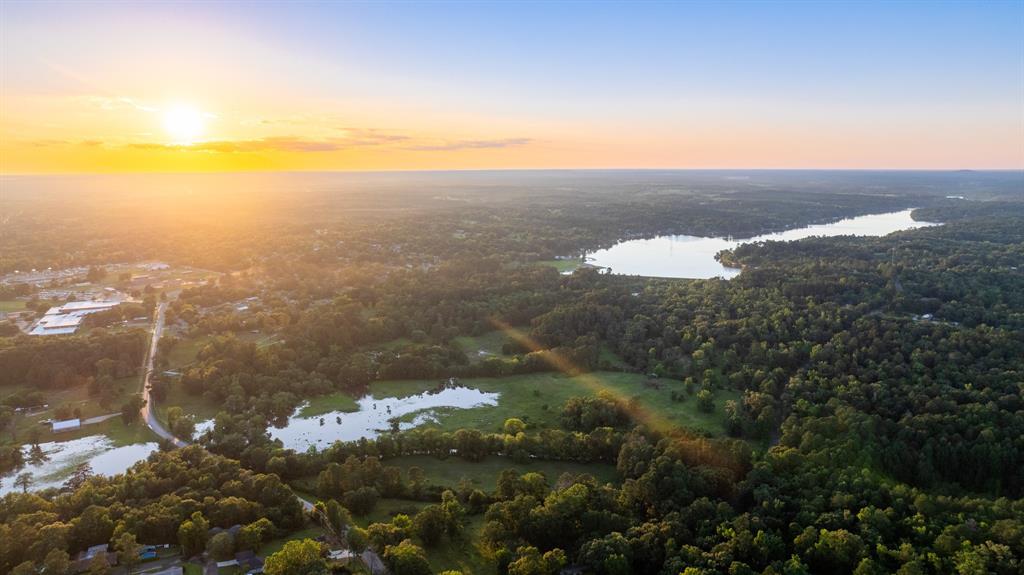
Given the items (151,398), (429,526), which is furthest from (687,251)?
(429,526)

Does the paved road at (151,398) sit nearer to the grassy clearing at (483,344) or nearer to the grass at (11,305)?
the grass at (11,305)

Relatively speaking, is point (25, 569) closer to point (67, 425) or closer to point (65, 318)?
point (67, 425)

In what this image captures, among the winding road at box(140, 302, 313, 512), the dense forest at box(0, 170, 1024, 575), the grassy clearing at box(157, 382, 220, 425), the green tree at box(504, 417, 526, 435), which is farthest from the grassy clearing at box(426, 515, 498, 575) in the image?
the grassy clearing at box(157, 382, 220, 425)

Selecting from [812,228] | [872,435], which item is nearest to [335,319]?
[872,435]

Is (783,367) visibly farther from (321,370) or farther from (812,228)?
(812,228)

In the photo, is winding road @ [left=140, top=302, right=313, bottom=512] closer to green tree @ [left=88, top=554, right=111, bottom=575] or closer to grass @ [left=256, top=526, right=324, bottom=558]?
grass @ [left=256, top=526, right=324, bottom=558]
